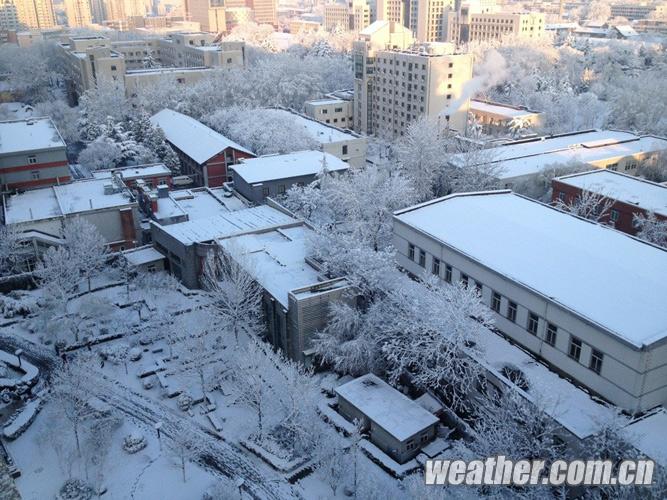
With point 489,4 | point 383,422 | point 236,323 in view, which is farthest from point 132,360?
point 489,4

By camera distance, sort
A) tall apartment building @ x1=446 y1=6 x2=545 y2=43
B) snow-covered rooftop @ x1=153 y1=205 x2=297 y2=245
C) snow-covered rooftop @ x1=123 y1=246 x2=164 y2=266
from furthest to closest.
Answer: tall apartment building @ x1=446 y1=6 x2=545 y2=43 < snow-covered rooftop @ x1=123 y1=246 x2=164 y2=266 < snow-covered rooftop @ x1=153 y1=205 x2=297 y2=245

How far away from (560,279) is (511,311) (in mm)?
2443

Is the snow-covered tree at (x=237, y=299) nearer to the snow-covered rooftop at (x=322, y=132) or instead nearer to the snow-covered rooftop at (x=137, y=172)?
the snow-covered rooftop at (x=137, y=172)

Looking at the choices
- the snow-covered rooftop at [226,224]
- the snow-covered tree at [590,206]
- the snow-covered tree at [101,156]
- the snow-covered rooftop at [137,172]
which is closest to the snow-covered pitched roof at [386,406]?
the snow-covered rooftop at [226,224]

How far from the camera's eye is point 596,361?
2127 centimetres

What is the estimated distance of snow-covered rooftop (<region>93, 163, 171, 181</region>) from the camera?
46.0 m

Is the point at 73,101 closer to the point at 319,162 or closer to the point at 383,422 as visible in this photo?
the point at 319,162

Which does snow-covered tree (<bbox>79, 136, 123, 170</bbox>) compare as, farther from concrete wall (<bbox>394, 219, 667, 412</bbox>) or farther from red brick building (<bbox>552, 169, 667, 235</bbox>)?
red brick building (<bbox>552, 169, 667, 235</bbox>)

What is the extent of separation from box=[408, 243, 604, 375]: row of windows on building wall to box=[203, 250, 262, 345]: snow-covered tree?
27.9 ft

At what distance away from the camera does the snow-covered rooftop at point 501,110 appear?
2591 inches

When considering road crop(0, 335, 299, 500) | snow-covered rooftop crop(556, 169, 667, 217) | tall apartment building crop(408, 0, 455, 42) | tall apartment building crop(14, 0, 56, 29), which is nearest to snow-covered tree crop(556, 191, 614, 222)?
snow-covered rooftop crop(556, 169, 667, 217)

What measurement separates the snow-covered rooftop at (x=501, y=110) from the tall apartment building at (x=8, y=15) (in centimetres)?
14318

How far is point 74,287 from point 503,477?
2612 centimetres

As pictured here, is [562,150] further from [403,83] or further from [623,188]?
[403,83]
